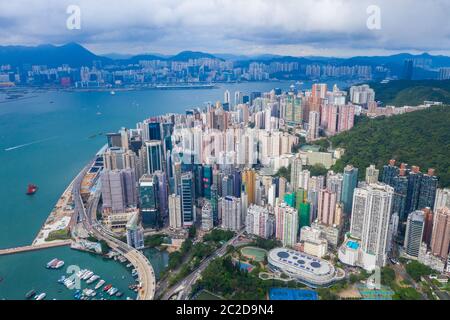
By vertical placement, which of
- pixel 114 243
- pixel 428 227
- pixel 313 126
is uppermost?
pixel 313 126

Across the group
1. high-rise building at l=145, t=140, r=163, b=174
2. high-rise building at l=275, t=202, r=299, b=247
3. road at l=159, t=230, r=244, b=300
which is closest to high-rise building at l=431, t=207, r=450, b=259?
high-rise building at l=275, t=202, r=299, b=247

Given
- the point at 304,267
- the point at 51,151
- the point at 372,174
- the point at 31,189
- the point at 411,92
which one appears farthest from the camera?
the point at 411,92

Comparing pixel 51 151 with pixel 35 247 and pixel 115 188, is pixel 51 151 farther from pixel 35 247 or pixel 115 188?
pixel 35 247

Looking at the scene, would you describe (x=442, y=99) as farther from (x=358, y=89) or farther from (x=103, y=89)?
(x=103, y=89)

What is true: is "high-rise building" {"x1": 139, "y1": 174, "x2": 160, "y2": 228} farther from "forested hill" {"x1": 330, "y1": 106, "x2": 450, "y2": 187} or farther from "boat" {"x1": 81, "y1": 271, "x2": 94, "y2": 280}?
"forested hill" {"x1": 330, "y1": 106, "x2": 450, "y2": 187}

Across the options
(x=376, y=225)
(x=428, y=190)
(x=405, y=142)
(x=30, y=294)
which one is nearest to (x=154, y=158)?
(x=30, y=294)

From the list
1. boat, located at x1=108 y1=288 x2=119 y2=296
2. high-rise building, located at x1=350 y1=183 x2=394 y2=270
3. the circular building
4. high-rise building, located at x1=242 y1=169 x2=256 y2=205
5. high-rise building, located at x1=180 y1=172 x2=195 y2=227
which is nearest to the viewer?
boat, located at x1=108 y1=288 x2=119 y2=296

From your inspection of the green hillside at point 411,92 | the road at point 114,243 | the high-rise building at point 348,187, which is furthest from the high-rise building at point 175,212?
the green hillside at point 411,92
